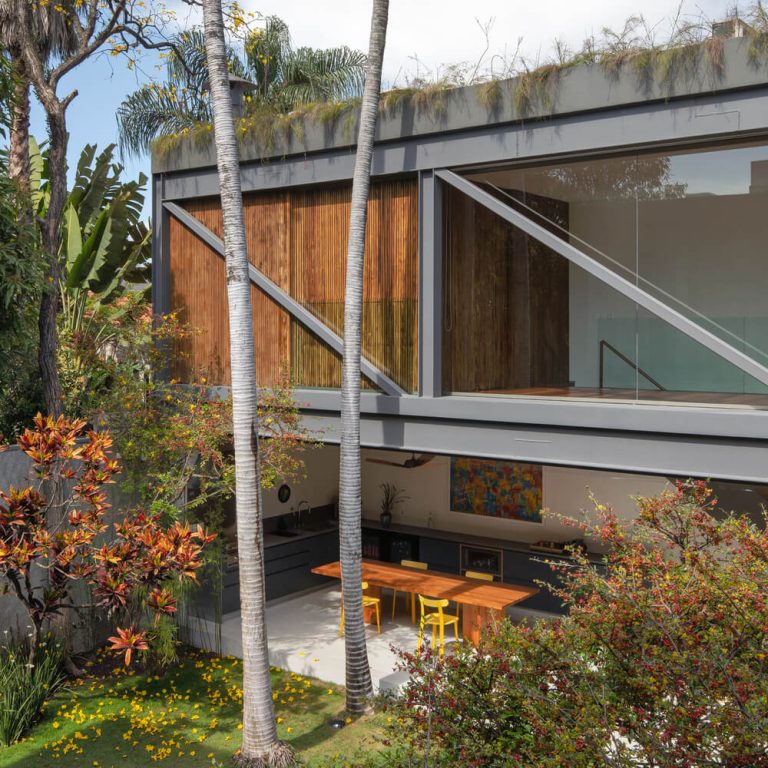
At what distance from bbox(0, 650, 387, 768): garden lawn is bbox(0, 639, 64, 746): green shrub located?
154 millimetres

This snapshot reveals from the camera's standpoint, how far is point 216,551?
42.0ft

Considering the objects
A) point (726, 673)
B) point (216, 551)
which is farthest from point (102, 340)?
point (726, 673)

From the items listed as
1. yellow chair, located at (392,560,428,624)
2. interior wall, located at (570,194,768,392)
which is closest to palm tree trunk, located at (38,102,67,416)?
yellow chair, located at (392,560,428,624)

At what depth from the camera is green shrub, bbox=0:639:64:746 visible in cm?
1002

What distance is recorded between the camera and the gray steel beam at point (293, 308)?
1105 cm

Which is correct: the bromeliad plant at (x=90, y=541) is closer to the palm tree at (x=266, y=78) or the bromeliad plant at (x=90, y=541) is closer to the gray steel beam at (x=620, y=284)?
the gray steel beam at (x=620, y=284)

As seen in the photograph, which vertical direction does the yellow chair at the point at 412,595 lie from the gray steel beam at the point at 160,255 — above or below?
below

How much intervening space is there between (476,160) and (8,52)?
6747 mm

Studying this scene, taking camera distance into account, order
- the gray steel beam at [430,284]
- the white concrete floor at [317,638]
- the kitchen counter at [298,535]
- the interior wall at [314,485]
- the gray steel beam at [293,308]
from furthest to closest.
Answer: the interior wall at [314,485] → the kitchen counter at [298,535] → the white concrete floor at [317,638] → the gray steel beam at [293,308] → the gray steel beam at [430,284]

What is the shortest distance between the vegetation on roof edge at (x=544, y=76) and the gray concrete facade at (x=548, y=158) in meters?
0.04

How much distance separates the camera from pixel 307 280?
11.9 metres

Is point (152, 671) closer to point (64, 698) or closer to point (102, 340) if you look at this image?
point (64, 698)

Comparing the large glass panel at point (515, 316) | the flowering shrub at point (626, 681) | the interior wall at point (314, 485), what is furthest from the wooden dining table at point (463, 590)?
the flowering shrub at point (626, 681)

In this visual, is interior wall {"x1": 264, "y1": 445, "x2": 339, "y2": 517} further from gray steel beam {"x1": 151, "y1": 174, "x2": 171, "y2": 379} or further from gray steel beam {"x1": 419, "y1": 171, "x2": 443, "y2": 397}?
gray steel beam {"x1": 419, "y1": 171, "x2": 443, "y2": 397}
